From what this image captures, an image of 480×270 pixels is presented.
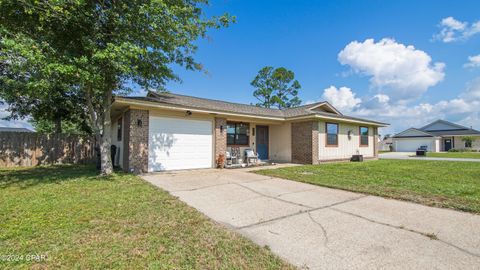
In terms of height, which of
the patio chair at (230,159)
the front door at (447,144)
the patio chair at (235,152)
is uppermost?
the front door at (447,144)

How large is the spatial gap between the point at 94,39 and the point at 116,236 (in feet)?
20.5

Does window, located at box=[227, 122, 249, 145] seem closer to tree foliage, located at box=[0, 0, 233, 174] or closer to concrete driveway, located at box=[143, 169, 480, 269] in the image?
tree foliage, located at box=[0, 0, 233, 174]

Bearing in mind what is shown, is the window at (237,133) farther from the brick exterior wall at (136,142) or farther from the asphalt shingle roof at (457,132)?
the asphalt shingle roof at (457,132)

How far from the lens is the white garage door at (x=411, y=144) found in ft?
109

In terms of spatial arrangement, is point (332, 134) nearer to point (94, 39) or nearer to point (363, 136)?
point (363, 136)

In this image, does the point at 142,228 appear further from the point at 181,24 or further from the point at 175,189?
the point at 181,24

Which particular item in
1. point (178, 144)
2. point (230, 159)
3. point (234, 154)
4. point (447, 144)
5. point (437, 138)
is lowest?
point (230, 159)

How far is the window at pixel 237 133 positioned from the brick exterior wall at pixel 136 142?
4753mm

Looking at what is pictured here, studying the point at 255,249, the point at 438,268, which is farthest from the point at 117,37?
the point at 438,268

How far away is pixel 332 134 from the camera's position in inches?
527

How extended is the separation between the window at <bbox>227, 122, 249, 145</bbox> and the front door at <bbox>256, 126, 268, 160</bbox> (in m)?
1.07

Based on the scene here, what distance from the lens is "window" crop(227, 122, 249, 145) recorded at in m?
12.4

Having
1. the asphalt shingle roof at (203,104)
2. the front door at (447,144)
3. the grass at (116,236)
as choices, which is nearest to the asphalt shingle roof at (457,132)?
the front door at (447,144)

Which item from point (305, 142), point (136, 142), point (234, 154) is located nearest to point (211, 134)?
point (234, 154)
